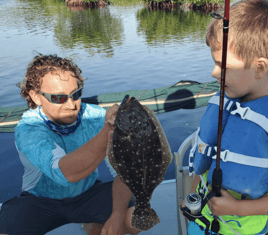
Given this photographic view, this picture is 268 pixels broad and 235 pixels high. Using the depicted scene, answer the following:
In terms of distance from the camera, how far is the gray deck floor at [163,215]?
2998mm

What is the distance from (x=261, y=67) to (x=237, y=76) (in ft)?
0.47

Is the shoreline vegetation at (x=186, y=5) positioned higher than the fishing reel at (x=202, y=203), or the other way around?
the shoreline vegetation at (x=186, y=5)

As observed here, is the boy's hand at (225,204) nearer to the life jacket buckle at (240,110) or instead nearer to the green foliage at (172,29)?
the life jacket buckle at (240,110)

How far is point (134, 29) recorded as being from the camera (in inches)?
1101

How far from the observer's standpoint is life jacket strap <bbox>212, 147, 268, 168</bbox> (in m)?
1.47

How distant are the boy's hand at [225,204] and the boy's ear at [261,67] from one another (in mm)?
838

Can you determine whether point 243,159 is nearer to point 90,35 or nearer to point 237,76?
point 237,76

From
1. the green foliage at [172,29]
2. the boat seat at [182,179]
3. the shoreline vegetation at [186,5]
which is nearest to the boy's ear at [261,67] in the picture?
the boat seat at [182,179]

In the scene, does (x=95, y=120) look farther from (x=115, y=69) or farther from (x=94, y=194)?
(x=115, y=69)

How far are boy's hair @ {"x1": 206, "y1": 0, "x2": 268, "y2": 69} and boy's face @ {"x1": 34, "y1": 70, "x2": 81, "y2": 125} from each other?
5.03 feet

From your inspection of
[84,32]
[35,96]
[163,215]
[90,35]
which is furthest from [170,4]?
[35,96]

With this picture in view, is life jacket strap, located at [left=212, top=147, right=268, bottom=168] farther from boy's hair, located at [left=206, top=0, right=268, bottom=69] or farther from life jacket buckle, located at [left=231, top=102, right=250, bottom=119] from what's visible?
boy's hair, located at [left=206, top=0, right=268, bottom=69]

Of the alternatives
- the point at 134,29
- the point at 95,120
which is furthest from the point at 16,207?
the point at 134,29

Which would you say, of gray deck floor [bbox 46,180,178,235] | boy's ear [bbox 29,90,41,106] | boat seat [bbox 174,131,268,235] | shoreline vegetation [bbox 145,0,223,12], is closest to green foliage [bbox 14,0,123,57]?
shoreline vegetation [bbox 145,0,223,12]
